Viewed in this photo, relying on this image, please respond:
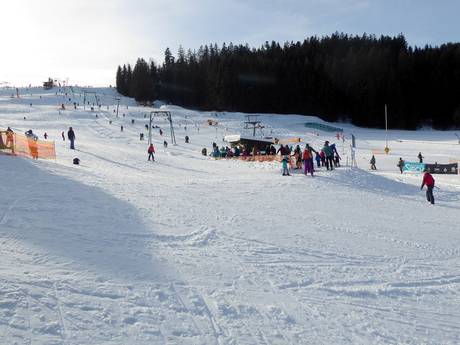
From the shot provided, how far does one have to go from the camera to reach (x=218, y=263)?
6.77m

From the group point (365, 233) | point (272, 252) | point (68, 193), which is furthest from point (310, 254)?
point (68, 193)

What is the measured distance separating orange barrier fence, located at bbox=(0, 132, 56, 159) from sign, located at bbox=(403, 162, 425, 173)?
21362mm

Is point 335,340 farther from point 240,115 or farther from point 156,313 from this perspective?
point 240,115

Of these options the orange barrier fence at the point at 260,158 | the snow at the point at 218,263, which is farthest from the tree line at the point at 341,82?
the snow at the point at 218,263

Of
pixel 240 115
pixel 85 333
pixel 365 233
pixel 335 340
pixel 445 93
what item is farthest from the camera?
pixel 445 93

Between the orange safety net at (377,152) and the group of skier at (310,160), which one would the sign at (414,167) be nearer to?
the group of skier at (310,160)

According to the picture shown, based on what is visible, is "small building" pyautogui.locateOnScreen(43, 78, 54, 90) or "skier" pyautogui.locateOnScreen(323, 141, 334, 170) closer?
"skier" pyautogui.locateOnScreen(323, 141, 334, 170)

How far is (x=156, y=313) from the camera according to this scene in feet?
16.0

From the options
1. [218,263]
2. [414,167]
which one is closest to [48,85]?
[414,167]

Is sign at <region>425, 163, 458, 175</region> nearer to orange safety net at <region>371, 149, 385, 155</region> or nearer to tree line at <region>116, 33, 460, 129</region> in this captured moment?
orange safety net at <region>371, 149, 385, 155</region>

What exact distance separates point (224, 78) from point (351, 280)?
3014 inches

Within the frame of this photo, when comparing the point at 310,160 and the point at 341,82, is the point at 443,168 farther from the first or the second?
the point at 341,82

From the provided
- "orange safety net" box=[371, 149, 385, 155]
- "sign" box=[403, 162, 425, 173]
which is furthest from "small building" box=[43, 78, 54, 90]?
"sign" box=[403, 162, 425, 173]

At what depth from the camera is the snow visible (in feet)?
15.5
